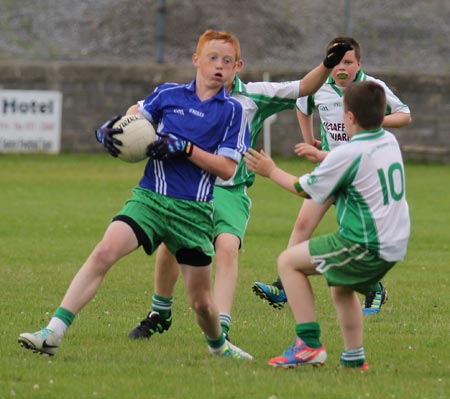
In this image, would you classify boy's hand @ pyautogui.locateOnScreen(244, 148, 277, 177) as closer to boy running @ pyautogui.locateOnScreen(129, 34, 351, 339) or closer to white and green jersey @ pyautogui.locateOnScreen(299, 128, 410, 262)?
white and green jersey @ pyautogui.locateOnScreen(299, 128, 410, 262)

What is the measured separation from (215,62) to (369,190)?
124 centimetres

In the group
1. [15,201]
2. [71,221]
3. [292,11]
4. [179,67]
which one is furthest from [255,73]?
[71,221]

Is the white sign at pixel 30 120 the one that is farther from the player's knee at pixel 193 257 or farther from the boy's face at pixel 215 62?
the player's knee at pixel 193 257

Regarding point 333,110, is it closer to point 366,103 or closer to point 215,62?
point 215,62

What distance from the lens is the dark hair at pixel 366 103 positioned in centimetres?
644

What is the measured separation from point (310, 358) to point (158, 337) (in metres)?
1.54

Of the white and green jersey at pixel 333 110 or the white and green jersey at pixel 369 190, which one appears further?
the white and green jersey at pixel 333 110

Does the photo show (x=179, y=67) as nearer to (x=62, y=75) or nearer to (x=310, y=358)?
(x=62, y=75)

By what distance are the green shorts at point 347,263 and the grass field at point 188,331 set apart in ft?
1.78

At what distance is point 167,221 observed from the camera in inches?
266

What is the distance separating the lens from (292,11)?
97.0 feet

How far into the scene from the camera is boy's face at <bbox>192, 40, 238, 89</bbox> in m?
6.87

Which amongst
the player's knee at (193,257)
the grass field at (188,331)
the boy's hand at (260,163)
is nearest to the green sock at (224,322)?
the grass field at (188,331)

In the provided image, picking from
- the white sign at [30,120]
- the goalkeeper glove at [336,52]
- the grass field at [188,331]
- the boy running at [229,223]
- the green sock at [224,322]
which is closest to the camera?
the grass field at [188,331]
